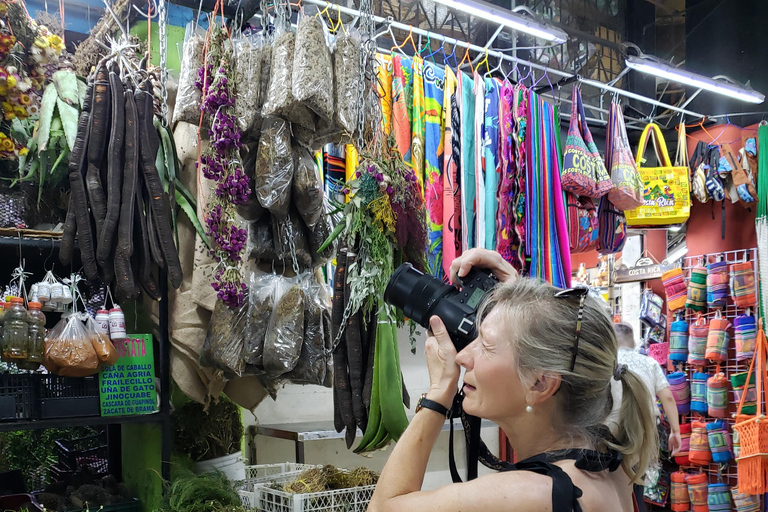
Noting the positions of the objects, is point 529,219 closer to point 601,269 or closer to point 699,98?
point 699,98

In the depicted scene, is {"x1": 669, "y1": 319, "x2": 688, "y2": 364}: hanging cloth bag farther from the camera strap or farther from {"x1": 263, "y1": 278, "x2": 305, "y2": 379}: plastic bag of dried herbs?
the camera strap

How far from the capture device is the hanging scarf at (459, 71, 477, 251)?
10.3 feet

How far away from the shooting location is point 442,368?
4.42 ft

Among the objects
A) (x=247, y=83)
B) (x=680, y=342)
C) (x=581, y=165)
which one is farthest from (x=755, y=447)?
(x=247, y=83)

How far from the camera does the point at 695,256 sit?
5.72 meters

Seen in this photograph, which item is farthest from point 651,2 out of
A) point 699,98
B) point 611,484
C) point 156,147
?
point 611,484

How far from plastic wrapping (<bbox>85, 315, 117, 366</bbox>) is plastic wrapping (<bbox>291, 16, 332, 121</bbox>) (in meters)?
0.97

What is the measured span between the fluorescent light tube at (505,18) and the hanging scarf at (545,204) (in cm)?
37

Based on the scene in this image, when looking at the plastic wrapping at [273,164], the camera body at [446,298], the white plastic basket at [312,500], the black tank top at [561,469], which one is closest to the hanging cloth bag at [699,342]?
the white plastic basket at [312,500]

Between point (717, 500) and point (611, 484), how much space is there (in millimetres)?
4684

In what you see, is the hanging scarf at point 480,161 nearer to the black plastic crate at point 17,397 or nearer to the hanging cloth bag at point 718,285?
the black plastic crate at point 17,397

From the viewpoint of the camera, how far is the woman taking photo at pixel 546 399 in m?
1.24

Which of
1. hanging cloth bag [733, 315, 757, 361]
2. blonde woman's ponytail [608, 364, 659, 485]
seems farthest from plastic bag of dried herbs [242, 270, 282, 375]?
hanging cloth bag [733, 315, 757, 361]

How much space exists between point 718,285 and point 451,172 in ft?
10.9
